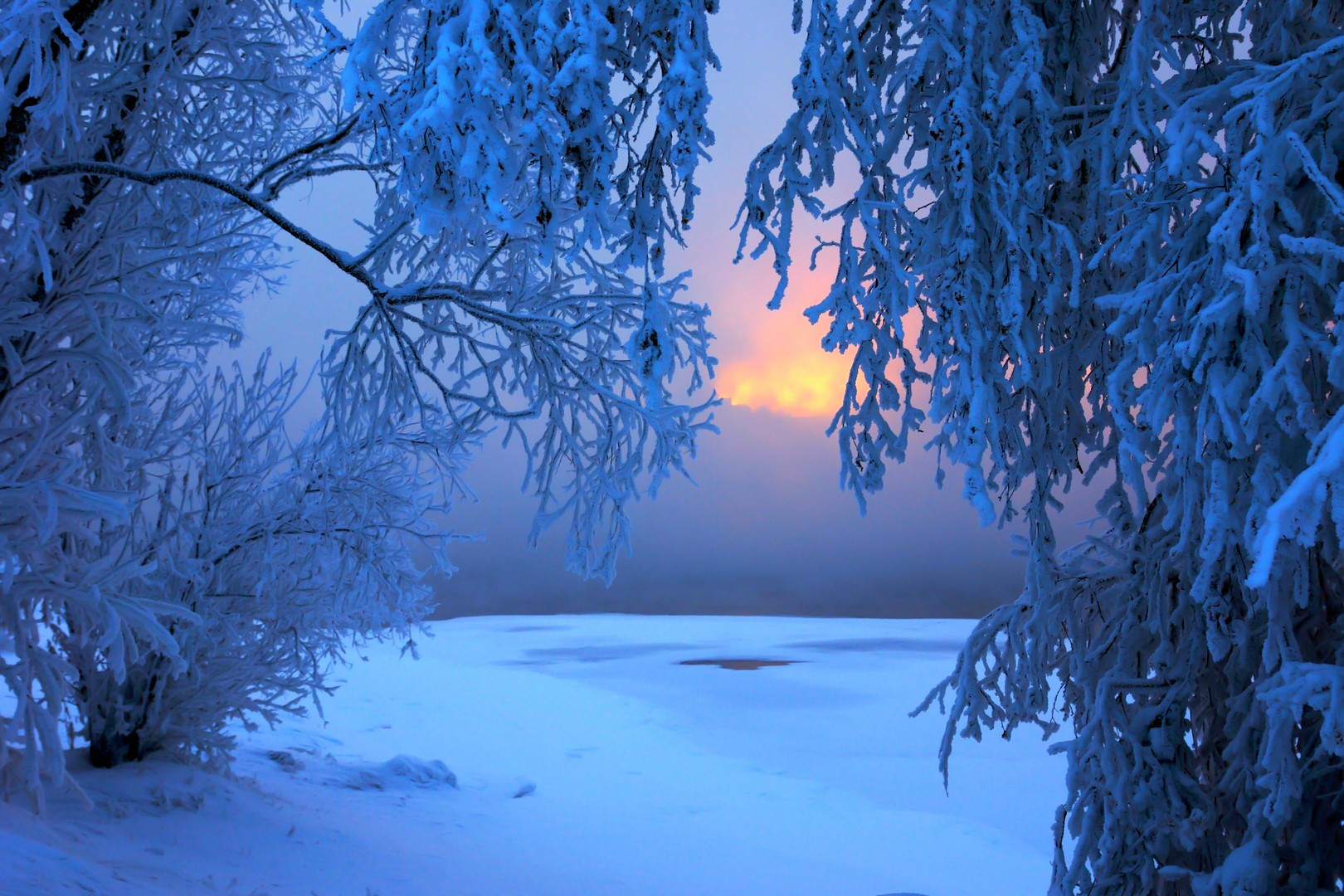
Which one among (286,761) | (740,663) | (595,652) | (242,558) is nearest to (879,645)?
(740,663)

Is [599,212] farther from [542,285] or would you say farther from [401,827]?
[401,827]

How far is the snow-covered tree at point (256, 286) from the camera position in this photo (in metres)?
2.89

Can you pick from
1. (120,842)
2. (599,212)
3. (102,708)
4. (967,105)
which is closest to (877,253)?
(967,105)

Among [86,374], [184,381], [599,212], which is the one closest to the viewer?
[599,212]

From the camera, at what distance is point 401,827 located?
734 cm

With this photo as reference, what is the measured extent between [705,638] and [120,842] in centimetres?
2799

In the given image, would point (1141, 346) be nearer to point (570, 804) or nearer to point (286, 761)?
point (570, 804)

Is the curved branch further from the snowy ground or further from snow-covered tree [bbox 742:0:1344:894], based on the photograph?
the snowy ground

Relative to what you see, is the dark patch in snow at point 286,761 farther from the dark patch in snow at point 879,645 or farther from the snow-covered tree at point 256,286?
the dark patch in snow at point 879,645

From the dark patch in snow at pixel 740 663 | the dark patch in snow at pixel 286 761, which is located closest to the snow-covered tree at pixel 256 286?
the dark patch in snow at pixel 286 761

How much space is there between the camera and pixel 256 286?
800cm

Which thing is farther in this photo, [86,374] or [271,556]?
[271,556]

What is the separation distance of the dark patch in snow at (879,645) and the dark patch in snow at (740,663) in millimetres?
4054

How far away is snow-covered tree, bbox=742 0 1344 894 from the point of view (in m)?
2.79
